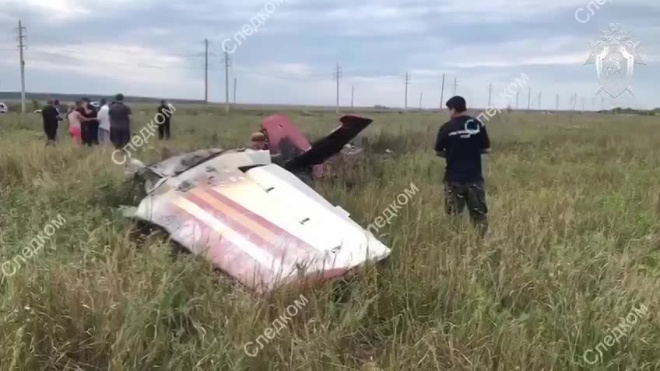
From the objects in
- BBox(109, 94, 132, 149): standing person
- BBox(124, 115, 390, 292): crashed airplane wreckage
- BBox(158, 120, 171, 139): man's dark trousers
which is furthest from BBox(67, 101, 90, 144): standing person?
BBox(124, 115, 390, 292): crashed airplane wreckage

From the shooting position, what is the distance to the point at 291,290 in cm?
345

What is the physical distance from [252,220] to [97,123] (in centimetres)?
938

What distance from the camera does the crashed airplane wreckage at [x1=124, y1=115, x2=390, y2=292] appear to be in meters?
3.75

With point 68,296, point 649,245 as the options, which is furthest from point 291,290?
point 649,245

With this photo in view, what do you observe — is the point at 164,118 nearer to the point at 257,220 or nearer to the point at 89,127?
the point at 89,127

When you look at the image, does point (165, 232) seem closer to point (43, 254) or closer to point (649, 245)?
point (43, 254)

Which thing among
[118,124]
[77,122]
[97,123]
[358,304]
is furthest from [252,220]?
[77,122]

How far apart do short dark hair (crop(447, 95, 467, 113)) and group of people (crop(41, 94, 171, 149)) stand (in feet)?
A: 23.1

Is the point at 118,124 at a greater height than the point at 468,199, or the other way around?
the point at 118,124

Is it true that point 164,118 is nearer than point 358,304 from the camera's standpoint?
No

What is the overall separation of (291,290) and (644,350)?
1923mm

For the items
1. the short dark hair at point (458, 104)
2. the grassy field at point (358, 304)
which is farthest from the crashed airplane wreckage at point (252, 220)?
the short dark hair at point (458, 104)

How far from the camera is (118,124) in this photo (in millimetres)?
11516

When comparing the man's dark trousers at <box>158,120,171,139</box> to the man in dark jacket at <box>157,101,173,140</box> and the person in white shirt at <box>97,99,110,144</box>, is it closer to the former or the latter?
the man in dark jacket at <box>157,101,173,140</box>
